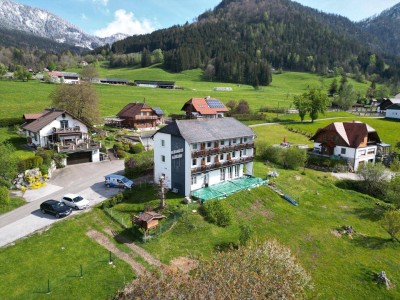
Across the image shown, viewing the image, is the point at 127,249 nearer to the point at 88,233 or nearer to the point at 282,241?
the point at 88,233

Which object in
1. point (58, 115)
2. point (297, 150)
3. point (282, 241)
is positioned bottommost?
point (282, 241)

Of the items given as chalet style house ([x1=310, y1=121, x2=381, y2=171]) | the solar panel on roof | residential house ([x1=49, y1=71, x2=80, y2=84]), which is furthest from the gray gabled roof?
residential house ([x1=49, y1=71, x2=80, y2=84])

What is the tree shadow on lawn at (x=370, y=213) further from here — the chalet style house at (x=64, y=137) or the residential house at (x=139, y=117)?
the residential house at (x=139, y=117)

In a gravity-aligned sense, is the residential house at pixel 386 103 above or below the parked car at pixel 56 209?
above

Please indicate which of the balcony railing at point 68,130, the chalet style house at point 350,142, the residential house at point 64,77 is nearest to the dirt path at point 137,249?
the balcony railing at point 68,130

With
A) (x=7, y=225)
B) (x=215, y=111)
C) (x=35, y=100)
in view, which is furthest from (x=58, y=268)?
(x=35, y=100)

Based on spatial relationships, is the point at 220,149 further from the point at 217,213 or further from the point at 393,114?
the point at 393,114
